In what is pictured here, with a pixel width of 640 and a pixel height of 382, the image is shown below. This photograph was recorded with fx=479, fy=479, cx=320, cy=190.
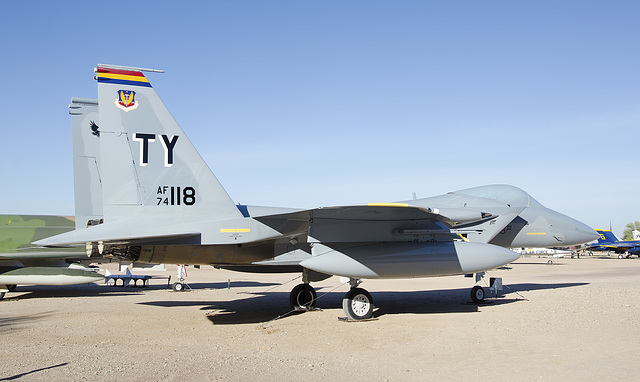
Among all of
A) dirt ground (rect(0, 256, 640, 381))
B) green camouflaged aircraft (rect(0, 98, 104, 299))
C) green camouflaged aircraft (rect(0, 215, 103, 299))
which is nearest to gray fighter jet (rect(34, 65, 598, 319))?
dirt ground (rect(0, 256, 640, 381))

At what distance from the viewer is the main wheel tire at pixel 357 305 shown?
405 inches

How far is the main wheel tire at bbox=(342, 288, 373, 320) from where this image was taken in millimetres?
10281

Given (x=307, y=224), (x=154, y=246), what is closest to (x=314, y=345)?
(x=307, y=224)

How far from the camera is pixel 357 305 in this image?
1034 centimetres

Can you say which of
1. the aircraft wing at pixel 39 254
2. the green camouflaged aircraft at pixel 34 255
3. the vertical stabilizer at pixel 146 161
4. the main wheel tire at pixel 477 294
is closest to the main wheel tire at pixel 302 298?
the vertical stabilizer at pixel 146 161

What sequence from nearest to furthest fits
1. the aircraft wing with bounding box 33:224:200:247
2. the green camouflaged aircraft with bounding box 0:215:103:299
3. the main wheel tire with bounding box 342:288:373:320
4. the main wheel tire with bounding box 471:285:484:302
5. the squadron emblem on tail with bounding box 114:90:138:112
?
the aircraft wing with bounding box 33:224:200:247 → the squadron emblem on tail with bounding box 114:90:138:112 → the main wheel tire with bounding box 342:288:373:320 → the main wheel tire with bounding box 471:285:484:302 → the green camouflaged aircraft with bounding box 0:215:103:299

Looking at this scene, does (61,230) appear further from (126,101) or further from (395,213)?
(395,213)

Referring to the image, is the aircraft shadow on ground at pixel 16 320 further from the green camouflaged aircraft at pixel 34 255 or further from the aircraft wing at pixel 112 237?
the green camouflaged aircraft at pixel 34 255

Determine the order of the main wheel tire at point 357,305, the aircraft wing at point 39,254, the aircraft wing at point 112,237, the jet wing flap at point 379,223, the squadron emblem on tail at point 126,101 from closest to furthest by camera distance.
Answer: the aircraft wing at point 112,237 → the squadron emblem on tail at point 126,101 → the jet wing flap at point 379,223 → the main wheel tire at point 357,305 → the aircraft wing at point 39,254

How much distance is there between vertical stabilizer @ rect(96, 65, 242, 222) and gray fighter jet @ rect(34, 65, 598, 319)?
0.02m

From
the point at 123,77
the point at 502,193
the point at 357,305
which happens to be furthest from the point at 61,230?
the point at 502,193

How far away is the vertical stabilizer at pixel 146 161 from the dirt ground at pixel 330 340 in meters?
2.42

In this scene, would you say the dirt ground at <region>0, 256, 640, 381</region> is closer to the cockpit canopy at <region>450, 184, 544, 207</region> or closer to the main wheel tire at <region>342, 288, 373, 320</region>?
the main wheel tire at <region>342, 288, 373, 320</region>

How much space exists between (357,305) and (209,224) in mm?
3610
